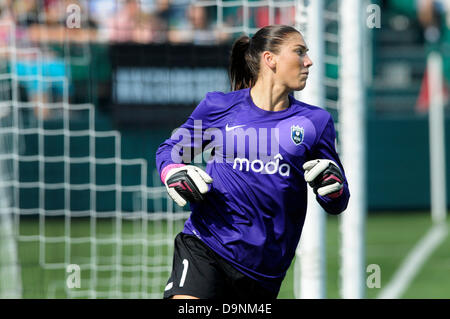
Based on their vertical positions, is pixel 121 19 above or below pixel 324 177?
above

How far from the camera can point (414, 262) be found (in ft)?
31.3

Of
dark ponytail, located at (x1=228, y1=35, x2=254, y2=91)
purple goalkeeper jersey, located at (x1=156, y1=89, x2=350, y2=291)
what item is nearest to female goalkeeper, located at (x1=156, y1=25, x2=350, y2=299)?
purple goalkeeper jersey, located at (x1=156, y1=89, x2=350, y2=291)

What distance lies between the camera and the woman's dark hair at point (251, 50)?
3662mm

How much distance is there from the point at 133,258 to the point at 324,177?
5777 millimetres

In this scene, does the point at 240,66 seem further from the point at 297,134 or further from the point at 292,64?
the point at 297,134

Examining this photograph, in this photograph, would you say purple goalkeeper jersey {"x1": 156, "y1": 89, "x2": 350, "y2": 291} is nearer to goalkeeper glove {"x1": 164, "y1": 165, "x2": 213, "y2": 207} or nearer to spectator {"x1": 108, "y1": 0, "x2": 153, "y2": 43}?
goalkeeper glove {"x1": 164, "y1": 165, "x2": 213, "y2": 207}

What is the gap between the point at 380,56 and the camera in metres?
14.9

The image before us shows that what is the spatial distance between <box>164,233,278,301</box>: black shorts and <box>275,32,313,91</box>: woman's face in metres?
0.85

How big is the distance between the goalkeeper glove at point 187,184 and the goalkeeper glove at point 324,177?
43 centimetres

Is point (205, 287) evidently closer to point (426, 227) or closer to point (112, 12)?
point (112, 12)

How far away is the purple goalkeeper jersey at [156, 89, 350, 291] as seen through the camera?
358cm

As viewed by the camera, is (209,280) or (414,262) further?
(414,262)

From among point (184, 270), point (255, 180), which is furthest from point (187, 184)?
point (184, 270)
